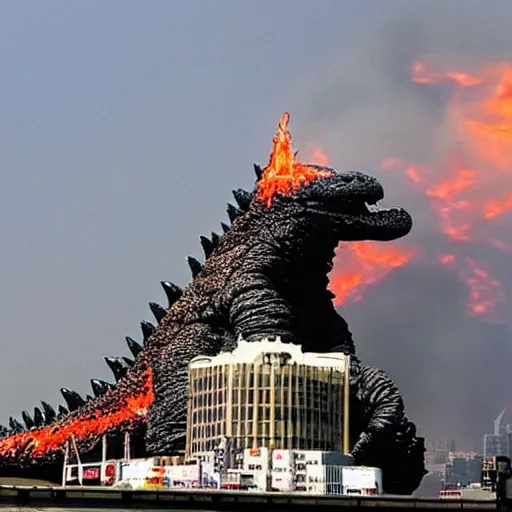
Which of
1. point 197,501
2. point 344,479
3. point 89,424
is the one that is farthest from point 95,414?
point 197,501

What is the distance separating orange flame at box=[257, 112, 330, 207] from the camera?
16100 centimetres

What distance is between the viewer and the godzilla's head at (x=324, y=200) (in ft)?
522

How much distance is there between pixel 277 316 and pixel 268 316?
925 millimetres

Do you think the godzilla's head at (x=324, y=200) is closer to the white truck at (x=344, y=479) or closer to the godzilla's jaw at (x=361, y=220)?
the godzilla's jaw at (x=361, y=220)

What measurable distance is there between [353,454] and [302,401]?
7.27 m

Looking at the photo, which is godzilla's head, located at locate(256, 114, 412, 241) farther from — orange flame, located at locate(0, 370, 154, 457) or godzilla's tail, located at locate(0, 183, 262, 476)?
orange flame, located at locate(0, 370, 154, 457)

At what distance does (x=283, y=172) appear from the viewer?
162125 millimetres

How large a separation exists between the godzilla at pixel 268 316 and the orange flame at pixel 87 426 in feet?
0.36

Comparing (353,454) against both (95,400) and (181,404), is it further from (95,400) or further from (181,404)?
(95,400)

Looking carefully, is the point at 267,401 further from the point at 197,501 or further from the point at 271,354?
the point at 197,501

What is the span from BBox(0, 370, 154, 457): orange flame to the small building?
37.4ft

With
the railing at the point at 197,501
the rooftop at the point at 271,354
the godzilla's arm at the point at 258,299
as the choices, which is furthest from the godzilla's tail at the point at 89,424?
the railing at the point at 197,501

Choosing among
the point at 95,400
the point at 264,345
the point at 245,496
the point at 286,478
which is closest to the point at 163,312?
the point at 95,400

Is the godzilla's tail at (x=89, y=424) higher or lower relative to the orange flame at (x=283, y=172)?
lower
